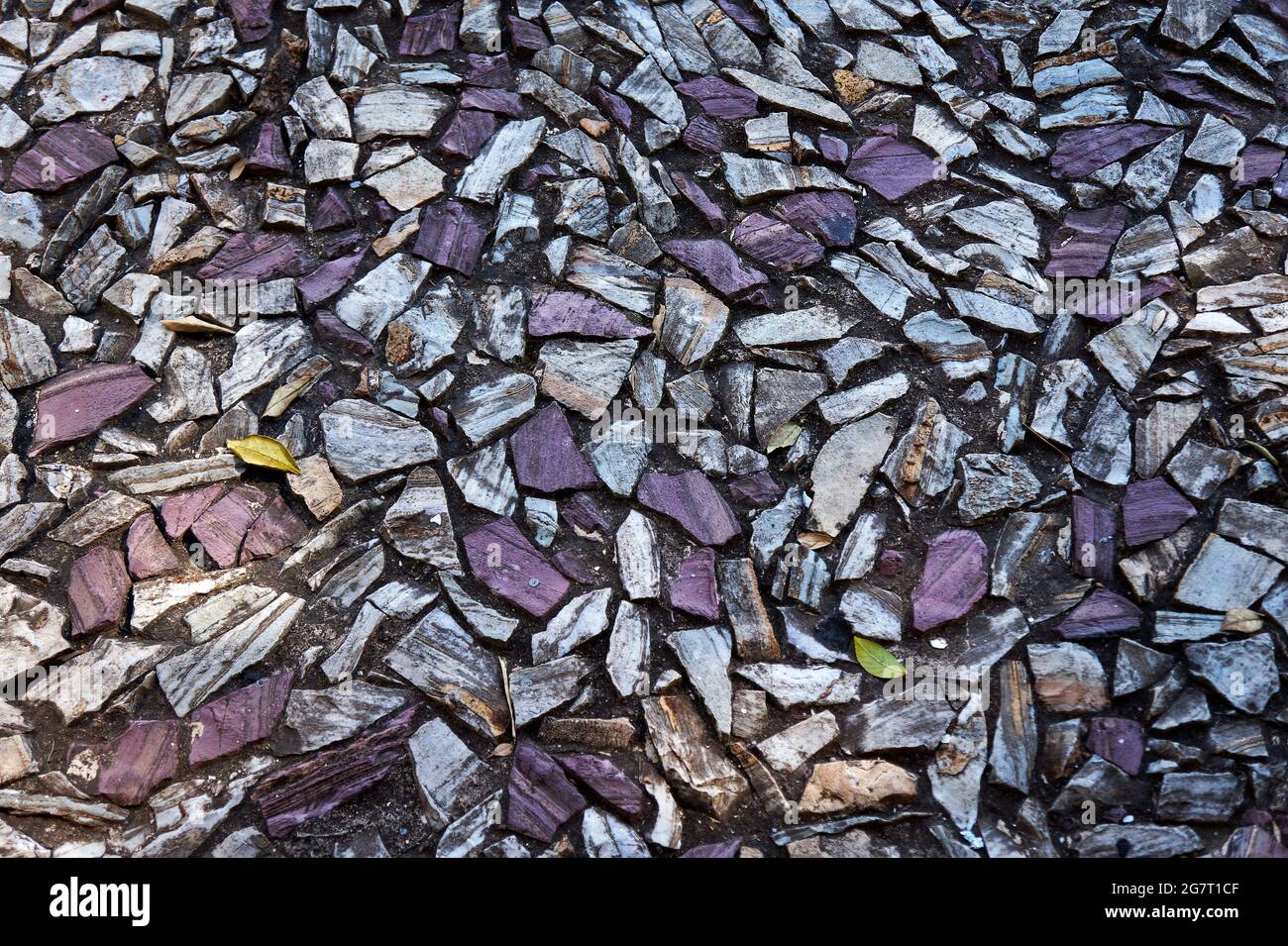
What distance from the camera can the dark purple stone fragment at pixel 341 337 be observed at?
2961 mm

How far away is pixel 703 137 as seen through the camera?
341 cm

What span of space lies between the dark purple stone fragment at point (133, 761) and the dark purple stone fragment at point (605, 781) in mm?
839

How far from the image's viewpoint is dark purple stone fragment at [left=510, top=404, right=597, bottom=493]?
2744 mm

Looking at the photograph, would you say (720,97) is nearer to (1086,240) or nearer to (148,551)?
(1086,240)

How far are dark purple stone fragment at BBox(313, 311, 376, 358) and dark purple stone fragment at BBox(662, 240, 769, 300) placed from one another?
90cm

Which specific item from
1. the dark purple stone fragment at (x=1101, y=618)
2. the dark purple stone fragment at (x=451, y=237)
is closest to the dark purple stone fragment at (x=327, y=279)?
the dark purple stone fragment at (x=451, y=237)

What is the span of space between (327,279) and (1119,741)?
2.34 m

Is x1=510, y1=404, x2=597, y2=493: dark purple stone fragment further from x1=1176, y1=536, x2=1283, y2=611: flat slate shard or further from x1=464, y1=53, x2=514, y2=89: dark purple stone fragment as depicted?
x1=1176, y1=536, x2=1283, y2=611: flat slate shard

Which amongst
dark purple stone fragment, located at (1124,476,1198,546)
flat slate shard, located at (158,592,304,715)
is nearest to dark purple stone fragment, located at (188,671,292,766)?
flat slate shard, located at (158,592,304,715)

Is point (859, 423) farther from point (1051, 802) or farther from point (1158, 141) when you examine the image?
point (1158, 141)

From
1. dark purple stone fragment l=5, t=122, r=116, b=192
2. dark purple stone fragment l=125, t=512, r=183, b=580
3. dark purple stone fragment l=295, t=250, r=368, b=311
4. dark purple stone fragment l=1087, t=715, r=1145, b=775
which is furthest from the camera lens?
dark purple stone fragment l=5, t=122, r=116, b=192

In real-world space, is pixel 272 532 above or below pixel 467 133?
below

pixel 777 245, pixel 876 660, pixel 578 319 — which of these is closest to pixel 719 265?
pixel 777 245

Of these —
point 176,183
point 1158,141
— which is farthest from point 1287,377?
point 176,183
